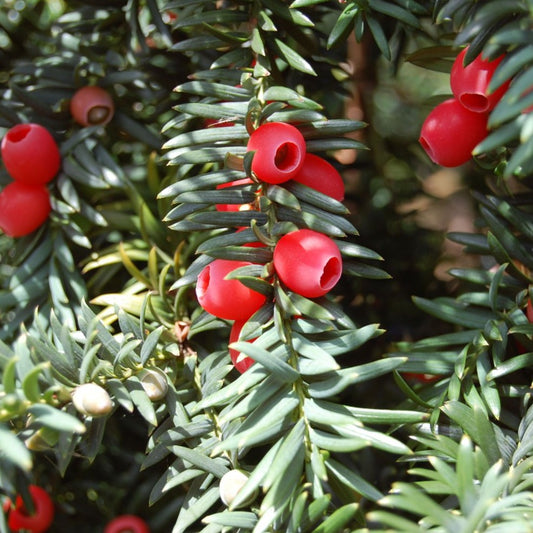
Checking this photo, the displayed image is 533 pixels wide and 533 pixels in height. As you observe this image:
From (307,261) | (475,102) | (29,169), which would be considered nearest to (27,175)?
(29,169)

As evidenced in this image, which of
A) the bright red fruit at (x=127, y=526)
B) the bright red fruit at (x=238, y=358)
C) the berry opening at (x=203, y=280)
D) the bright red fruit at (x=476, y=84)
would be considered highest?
the bright red fruit at (x=476, y=84)

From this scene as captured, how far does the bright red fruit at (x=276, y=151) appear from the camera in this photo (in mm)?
582

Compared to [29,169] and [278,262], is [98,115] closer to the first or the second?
[29,169]

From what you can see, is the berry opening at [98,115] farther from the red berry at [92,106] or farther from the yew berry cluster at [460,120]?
the yew berry cluster at [460,120]

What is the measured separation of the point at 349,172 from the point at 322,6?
1.00ft

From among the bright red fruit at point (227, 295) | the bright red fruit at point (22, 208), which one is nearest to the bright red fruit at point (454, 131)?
the bright red fruit at point (227, 295)

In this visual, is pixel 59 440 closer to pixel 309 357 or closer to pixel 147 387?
pixel 147 387

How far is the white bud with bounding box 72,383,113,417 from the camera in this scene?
0.53 m

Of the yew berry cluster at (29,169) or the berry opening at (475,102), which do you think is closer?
the berry opening at (475,102)

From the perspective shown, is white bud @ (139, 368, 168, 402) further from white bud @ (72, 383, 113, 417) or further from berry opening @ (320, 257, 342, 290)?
berry opening @ (320, 257, 342, 290)

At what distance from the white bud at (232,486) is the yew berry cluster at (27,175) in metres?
0.41

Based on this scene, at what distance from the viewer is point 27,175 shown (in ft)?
2.53

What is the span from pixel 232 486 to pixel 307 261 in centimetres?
21

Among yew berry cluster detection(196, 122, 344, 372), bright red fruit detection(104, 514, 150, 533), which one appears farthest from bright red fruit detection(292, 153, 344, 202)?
bright red fruit detection(104, 514, 150, 533)
